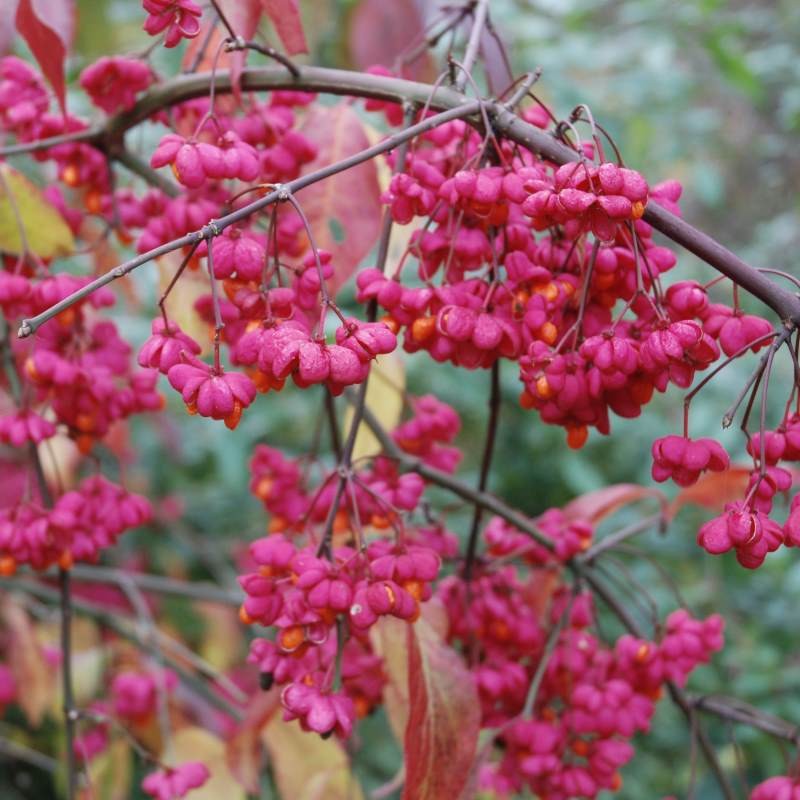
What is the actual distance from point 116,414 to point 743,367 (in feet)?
6.29

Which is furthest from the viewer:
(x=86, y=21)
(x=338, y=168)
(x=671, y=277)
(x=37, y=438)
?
(x=671, y=277)

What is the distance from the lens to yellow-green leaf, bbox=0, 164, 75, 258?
1072 mm

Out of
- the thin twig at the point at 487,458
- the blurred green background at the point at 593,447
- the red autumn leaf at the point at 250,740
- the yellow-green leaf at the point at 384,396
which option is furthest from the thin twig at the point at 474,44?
the blurred green background at the point at 593,447

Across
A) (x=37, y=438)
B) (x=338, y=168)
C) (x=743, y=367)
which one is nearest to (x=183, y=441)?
(x=743, y=367)

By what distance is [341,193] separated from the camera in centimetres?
107

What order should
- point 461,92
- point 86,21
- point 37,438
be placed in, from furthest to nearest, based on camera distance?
point 86,21 < point 37,438 < point 461,92

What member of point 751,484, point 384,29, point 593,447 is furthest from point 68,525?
point 593,447

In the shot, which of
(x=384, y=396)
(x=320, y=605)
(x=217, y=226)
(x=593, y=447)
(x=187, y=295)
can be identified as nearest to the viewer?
(x=217, y=226)

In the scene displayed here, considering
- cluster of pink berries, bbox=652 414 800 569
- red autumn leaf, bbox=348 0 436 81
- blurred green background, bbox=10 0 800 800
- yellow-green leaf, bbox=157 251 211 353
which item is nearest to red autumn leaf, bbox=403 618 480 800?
cluster of pink berries, bbox=652 414 800 569

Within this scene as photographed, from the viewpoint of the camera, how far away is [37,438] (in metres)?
1.03

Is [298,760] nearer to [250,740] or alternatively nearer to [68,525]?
[250,740]

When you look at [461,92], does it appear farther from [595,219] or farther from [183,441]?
[183,441]

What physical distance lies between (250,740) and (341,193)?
684 mm

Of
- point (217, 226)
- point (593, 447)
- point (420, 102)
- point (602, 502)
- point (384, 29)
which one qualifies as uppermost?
point (384, 29)
